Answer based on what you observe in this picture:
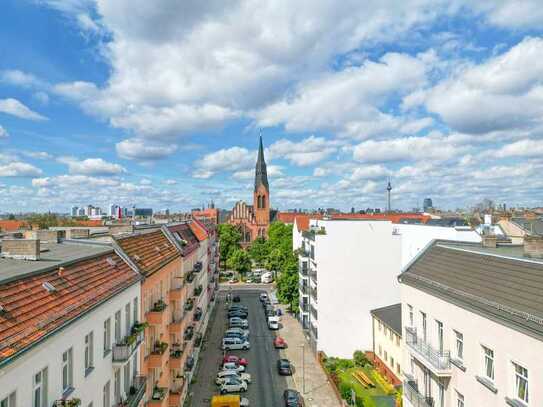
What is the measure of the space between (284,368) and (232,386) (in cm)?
580

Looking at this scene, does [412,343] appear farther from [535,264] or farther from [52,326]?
[52,326]

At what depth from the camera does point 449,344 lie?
18484mm

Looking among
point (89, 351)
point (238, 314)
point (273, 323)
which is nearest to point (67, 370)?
point (89, 351)

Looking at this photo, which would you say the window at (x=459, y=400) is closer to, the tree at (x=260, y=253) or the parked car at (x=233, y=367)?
the parked car at (x=233, y=367)

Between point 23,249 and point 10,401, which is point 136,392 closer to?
point 23,249

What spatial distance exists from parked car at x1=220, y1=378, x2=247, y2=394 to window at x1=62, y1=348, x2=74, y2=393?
2342cm

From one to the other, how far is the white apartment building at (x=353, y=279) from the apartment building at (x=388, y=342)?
123 cm

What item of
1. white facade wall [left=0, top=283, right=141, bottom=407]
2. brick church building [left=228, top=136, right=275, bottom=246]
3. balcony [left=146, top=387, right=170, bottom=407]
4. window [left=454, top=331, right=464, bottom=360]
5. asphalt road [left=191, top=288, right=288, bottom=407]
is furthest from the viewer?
brick church building [left=228, top=136, right=275, bottom=246]

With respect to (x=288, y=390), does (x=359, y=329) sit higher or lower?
higher

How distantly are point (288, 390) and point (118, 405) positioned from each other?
18.3 meters

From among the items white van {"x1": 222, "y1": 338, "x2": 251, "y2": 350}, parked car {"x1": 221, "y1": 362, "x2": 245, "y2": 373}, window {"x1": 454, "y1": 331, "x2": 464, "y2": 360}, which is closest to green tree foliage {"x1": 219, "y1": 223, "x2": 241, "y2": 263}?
white van {"x1": 222, "y1": 338, "x2": 251, "y2": 350}

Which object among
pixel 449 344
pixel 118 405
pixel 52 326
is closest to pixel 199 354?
pixel 118 405

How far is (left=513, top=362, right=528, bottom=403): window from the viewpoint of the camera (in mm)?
13844

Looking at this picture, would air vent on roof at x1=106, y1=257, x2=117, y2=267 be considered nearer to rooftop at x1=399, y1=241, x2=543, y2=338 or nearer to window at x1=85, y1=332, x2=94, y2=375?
window at x1=85, y1=332, x2=94, y2=375
